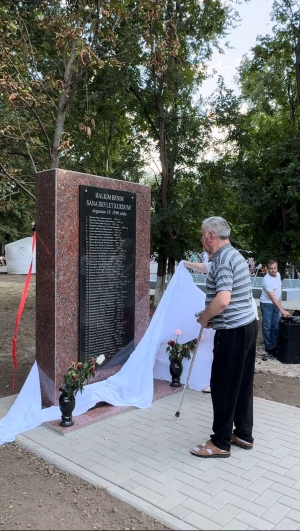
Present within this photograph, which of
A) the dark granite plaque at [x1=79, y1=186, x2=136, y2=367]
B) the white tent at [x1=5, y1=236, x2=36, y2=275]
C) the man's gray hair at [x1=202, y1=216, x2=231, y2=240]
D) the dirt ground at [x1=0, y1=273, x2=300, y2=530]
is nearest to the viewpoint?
the dirt ground at [x1=0, y1=273, x2=300, y2=530]

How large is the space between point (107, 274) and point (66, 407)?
5.29ft

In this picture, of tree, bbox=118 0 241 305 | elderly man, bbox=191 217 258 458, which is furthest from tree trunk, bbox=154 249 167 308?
elderly man, bbox=191 217 258 458

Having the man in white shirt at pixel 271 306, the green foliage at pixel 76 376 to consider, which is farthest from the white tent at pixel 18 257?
the green foliage at pixel 76 376

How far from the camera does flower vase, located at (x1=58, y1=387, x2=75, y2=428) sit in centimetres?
402

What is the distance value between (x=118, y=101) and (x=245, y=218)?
4.54 m

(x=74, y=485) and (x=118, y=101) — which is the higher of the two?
(x=118, y=101)

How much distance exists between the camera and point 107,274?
498cm

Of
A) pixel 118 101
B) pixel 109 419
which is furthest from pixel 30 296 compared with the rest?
pixel 109 419

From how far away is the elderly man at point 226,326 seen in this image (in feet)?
11.0

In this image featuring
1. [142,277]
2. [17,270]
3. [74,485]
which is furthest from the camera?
[17,270]

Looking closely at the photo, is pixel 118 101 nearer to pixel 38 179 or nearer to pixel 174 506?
pixel 38 179

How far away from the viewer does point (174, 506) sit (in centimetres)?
284

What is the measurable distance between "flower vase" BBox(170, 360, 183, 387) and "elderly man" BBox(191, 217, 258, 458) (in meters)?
1.70

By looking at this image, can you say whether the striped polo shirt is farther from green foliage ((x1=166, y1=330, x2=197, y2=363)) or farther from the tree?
the tree
